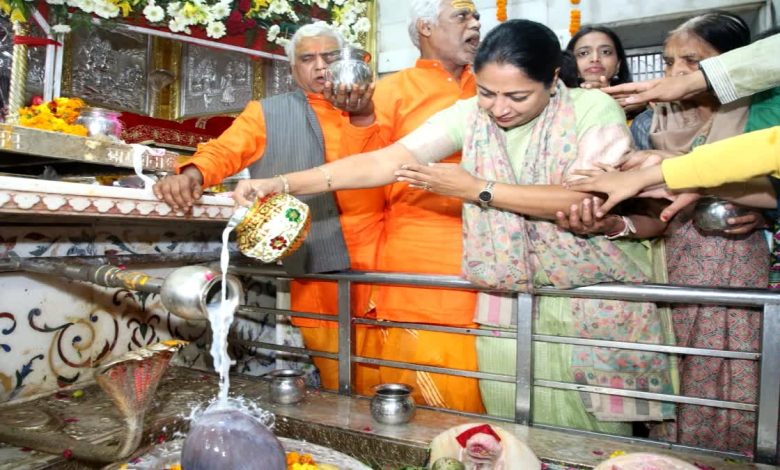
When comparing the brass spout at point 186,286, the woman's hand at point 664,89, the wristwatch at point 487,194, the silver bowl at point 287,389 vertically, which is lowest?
the silver bowl at point 287,389

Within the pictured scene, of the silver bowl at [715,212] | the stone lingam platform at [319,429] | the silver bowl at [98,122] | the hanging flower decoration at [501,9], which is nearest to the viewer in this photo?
the stone lingam platform at [319,429]

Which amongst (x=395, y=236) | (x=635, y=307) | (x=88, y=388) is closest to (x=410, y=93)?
(x=395, y=236)

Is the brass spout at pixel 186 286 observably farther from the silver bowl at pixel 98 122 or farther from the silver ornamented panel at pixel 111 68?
the silver ornamented panel at pixel 111 68

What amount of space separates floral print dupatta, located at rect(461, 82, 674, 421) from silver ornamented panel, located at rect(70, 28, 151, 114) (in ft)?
8.28

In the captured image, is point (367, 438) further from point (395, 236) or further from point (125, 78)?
point (125, 78)

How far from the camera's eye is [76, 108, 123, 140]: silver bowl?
6.70ft

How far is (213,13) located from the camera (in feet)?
10.3

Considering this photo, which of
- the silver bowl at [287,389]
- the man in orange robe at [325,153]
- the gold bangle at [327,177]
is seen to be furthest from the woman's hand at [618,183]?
the silver bowl at [287,389]

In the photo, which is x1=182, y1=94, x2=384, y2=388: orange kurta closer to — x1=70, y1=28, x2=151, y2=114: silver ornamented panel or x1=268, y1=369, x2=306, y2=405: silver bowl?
x1=268, y1=369, x2=306, y2=405: silver bowl

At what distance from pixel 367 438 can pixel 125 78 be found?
2.91m

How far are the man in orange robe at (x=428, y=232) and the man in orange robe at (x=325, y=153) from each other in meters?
0.10

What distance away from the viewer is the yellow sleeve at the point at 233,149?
221 cm

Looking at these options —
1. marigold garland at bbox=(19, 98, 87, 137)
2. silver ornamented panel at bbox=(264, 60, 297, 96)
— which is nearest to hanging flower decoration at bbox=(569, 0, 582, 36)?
silver ornamented panel at bbox=(264, 60, 297, 96)

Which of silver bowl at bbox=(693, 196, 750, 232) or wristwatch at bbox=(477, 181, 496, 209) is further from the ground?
wristwatch at bbox=(477, 181, 496, 209)
